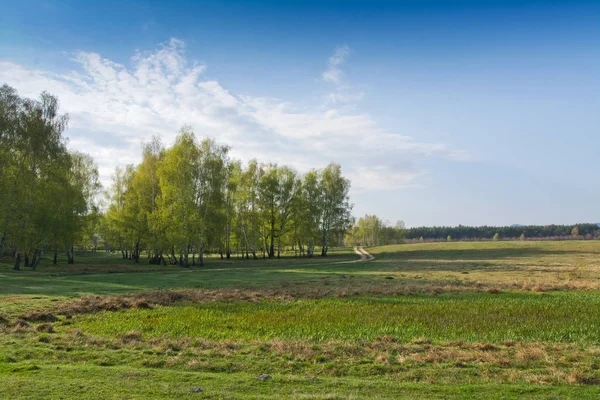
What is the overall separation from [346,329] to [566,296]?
18.6 m

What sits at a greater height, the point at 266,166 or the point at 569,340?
the point at 266,166

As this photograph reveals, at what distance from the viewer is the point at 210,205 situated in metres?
64.5

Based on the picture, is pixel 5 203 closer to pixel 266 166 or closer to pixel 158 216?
pixel 158 216

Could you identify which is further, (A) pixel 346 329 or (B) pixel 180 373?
(A) pixel 346 329

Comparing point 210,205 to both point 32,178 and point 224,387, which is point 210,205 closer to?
point 32,178

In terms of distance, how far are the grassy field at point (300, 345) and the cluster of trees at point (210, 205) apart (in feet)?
107

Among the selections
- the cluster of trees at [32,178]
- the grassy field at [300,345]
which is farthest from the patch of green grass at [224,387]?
the cluster of trees at [32,178]

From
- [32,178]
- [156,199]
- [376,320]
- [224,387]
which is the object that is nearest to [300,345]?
[224,387]

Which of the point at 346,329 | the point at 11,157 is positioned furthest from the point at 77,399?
the point at 11,157

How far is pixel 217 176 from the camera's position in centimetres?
6419

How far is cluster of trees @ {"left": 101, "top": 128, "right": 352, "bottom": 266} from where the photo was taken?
59531mm

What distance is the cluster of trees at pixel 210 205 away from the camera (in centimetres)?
5953

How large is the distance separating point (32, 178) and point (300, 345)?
159 ft

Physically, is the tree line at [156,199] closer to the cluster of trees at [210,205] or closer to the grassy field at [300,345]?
the cluster of trees at [210,205]
